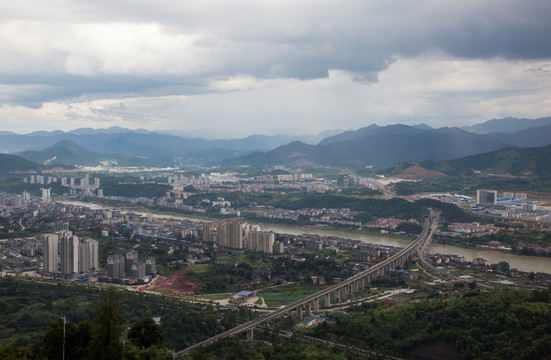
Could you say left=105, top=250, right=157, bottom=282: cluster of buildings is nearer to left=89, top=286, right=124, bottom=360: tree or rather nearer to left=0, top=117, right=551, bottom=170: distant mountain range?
left=89, top=286, right=124, bottom=360: tree

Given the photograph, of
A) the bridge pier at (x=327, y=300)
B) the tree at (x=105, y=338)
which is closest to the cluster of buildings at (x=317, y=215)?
the bridge pier at (x=327, y=300)

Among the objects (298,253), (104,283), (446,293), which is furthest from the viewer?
(298,253)

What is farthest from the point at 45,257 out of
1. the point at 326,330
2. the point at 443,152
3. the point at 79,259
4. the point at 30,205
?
the point at 443,152

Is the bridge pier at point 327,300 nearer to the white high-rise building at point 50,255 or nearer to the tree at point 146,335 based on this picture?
the tree at point 146,335

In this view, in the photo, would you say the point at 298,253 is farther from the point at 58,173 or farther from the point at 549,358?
the point at 58,173

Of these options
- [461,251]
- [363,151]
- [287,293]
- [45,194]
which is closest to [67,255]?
[287,293]

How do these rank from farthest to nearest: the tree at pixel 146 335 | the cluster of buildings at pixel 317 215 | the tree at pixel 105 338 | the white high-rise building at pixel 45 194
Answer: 1. the white high-rise building at pixel 45 194
2. the cluster of buildings at pixel 317 215
3. the tree at pixel 146 335
4. the tree at pixel 105 338
